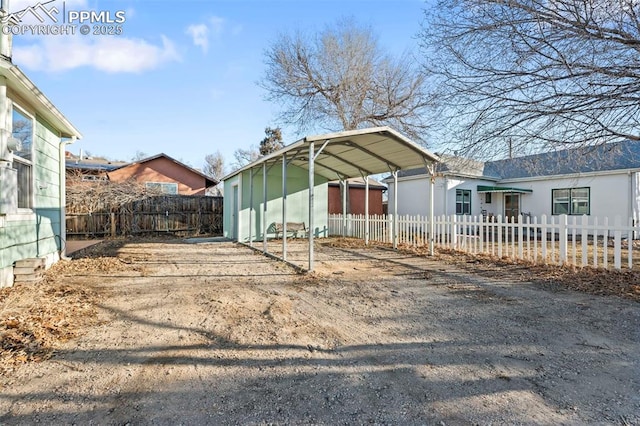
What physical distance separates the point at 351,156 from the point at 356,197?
406 inches

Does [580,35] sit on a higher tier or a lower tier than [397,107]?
lower

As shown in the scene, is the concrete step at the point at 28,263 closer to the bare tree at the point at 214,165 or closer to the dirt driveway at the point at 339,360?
the dirt driveway at the point at 339,360

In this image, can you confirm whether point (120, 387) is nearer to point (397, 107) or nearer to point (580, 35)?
point (580, 35)

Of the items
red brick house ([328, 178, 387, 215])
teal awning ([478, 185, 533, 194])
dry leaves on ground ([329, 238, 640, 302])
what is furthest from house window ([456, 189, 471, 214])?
dry leaves on ground ([329, 238, 640, 302])

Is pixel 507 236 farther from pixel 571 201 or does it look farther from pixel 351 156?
pixel 571 201

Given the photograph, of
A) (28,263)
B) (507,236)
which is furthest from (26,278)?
(507,236)

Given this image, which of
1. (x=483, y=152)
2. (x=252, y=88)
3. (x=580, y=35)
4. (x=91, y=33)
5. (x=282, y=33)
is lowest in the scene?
(x=483, y=152)

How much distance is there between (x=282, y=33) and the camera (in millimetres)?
17172

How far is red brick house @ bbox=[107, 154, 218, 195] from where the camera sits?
2078cm

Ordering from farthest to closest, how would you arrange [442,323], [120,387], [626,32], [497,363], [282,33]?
1. [282,33]
2. [626,32]
3. [442,323]
4. [497,363]
5. [120,387]

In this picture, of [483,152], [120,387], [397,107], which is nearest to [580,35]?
[483,152]

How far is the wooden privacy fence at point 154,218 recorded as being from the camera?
1356cm

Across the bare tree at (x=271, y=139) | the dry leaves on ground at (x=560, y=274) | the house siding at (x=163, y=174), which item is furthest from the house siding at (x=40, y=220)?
the bare tree at (x=271, y=139)

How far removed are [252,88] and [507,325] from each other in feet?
55.9
